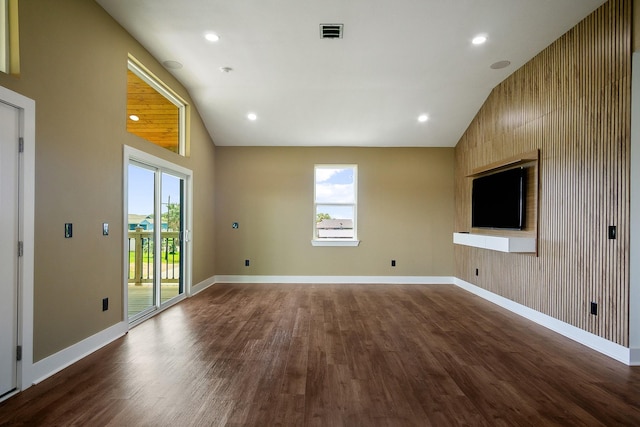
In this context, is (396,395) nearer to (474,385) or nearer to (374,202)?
(474,385)

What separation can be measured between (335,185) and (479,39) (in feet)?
11.4

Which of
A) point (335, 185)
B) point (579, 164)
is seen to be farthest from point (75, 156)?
point (579, 164)

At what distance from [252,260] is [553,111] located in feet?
17.0

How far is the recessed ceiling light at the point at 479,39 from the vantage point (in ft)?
11.0

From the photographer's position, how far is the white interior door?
2084 mm

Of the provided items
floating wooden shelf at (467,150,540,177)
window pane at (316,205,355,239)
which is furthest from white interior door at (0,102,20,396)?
floating wooden shelf at (467,150,540,177)

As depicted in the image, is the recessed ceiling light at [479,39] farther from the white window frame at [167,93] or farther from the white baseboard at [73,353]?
the white baseboard at [73,353]

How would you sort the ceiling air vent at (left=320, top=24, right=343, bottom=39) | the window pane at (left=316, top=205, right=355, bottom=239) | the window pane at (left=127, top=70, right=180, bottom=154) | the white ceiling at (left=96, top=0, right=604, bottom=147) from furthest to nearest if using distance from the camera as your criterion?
the window pane at (left=316, top=205, right=355, bottom=239) < the window pane at (left=127, top=70, right=180, bottom=154) < the ceiling air vent at (left=320, top=24, right=343, bottom=39) < the white ceiling at (left=96, top=0, right=604, bottom=147)

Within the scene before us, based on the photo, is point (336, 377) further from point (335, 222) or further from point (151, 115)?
point (335, 222)

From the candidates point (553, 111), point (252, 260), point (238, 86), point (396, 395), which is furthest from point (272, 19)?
point (252, 260)

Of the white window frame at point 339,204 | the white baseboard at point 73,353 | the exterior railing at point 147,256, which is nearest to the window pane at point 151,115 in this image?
the exterior railing at point 147,256

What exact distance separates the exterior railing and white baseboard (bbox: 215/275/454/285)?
1.63 metres

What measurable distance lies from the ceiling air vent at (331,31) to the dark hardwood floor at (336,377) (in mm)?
3227

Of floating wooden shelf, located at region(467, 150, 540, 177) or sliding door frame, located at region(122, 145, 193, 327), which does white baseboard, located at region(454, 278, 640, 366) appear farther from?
sliding door frame, located at region(122, 145, 193, 327)
